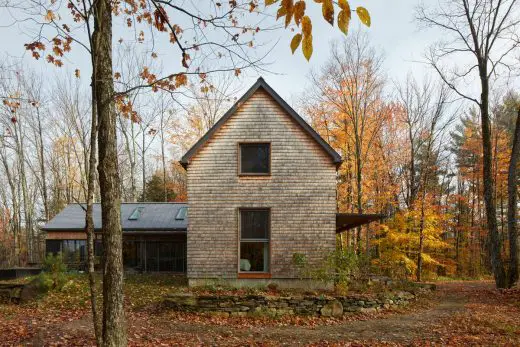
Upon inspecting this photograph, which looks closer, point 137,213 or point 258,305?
point 258,305

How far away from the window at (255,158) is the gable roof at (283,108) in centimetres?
121

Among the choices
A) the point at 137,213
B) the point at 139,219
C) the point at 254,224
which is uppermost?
the point at 254,224

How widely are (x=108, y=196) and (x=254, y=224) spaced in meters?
8.66

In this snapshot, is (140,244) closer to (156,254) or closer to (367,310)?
(156,254)

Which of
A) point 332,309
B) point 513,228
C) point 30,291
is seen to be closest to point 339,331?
point 332,309

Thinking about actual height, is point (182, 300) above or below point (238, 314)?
above

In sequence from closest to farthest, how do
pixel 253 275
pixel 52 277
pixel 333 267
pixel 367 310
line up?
pixel 367 310
pixel 333 267
pixel 253 275
pixel 52 277

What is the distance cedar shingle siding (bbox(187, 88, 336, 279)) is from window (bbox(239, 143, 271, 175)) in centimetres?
22

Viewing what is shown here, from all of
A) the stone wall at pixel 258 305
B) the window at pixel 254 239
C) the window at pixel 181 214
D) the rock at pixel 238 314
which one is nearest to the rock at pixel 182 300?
the stone wall at pixel 258 305

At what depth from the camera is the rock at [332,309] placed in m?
11.3

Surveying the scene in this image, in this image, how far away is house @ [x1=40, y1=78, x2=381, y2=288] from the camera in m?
13.4

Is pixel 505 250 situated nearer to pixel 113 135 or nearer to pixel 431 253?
pixel 431 253

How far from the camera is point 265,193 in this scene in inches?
537

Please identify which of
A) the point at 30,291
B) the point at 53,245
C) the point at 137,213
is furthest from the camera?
the point at 137,213
